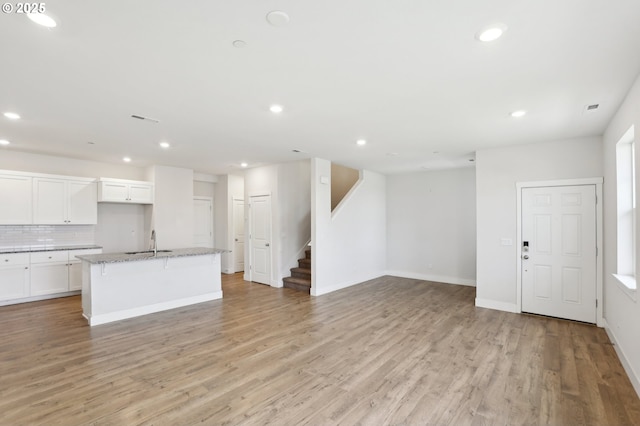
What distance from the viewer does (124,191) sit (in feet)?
21.0

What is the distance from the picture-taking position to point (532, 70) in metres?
2.47

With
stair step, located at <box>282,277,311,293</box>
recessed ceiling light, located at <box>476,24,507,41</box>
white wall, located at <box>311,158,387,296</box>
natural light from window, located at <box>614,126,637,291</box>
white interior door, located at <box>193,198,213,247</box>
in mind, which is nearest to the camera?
recessed ceiling light, located at <box>476,24,507,41</box>

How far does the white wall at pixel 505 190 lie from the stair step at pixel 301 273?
3.26 m

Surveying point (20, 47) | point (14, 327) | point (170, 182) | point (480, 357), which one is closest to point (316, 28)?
point (20, 47)

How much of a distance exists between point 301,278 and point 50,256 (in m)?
4.68

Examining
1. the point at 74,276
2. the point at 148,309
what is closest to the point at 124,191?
the point at 74,276

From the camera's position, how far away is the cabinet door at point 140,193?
6.49 m

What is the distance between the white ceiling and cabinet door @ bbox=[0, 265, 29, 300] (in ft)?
8.15

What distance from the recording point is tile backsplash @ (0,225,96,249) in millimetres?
A: 5602

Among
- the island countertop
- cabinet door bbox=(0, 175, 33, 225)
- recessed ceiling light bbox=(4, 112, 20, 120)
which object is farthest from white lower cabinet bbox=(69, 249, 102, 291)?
recessed ceiling light bbox=(4, 112, 20, 120)

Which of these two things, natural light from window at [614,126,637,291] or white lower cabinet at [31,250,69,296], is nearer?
natural light from window at [614,126,637,291]

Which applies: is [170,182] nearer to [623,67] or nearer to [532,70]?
[532,70]

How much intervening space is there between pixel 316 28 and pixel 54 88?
2560mm

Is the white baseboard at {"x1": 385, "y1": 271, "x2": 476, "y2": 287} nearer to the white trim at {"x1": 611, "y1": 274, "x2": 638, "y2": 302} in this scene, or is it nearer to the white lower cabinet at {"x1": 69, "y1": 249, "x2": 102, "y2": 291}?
the white trim at {"x1": 611, "y1": 274, "x2": 638, "y2": 302}
